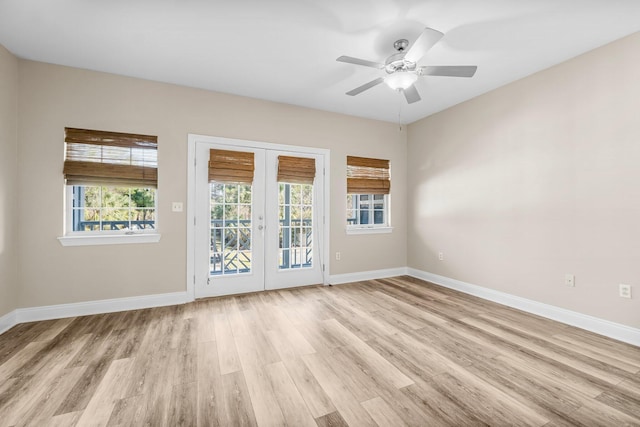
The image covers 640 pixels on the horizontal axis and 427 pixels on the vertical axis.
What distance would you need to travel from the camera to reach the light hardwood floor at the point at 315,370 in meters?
1.58

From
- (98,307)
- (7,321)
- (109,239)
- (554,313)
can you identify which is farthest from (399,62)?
(7,321)

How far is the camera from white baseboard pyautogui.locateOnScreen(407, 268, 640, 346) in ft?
8.09

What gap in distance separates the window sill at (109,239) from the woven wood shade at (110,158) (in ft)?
1.97

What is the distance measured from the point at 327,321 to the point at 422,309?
1193 millimetres

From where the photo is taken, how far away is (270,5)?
6.84 ft

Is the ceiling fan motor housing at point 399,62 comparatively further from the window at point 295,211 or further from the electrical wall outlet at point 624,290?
the electrical wall outlet at point 624,290

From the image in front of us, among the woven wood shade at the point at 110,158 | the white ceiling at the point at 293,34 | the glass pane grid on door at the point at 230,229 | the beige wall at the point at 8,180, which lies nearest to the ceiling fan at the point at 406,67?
the white ceiling at the point at 293,34

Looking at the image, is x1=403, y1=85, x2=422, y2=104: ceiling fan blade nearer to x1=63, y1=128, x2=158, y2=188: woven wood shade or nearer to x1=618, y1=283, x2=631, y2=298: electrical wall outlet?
x1=618, y1=283, x2=631, y2=298: electrical wall outlet

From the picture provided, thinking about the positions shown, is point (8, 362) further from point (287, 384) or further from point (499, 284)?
point (499, 284)

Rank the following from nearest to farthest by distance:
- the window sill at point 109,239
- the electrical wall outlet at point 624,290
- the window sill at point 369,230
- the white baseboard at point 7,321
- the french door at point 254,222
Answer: the electrical wall outlet at point 624,290 < the white baseboard at point 7,321 < the window sill at point 109,239 < the french door at point 254,222 < the window sill at point 369,230

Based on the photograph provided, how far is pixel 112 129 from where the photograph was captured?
314 cm

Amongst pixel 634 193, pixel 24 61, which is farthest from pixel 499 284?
pixel 24 61

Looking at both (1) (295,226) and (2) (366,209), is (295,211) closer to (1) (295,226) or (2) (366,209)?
(1) (295,226)

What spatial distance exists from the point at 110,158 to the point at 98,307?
170 centimetres
